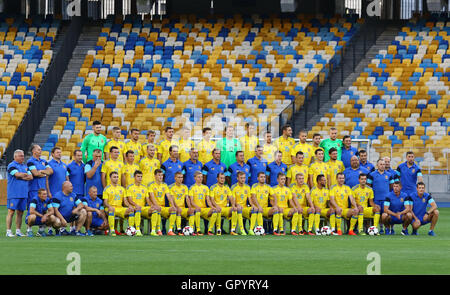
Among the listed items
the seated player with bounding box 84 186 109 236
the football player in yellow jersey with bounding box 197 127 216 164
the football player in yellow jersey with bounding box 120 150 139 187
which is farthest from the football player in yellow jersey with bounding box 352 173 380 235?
the seated player with bounding box 84 186 109 236

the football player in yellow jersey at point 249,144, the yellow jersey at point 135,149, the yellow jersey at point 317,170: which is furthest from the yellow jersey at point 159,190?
the yellow jersey at point 317,170

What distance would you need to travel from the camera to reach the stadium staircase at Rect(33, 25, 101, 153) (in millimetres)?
31969

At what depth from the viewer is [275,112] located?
3198 cm

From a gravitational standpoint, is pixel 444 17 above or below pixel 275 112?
above

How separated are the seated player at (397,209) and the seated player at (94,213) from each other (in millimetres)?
5044

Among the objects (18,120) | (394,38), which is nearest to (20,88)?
(18,120)

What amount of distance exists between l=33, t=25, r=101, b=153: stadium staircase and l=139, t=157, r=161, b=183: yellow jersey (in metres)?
13.4

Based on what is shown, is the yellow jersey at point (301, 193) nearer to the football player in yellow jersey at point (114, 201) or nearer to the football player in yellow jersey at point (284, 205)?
the football player in yellow jersey at point (284, 205)

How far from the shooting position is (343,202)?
18250 millimetres

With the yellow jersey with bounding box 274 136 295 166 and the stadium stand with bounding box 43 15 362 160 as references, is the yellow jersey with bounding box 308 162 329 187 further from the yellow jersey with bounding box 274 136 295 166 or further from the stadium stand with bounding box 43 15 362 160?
the stadium stand with bounding box 43 15 362 160

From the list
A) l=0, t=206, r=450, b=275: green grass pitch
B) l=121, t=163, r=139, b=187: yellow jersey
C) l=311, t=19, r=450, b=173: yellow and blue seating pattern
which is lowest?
l=0, t=206, r=450, b=275: green grass pitch
